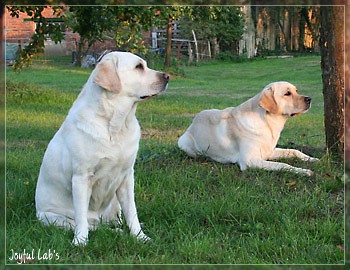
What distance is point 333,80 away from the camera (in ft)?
12.5

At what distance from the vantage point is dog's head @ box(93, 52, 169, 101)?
3240mm

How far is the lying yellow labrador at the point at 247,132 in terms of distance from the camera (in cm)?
437

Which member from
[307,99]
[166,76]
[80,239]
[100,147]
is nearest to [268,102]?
[307,99]

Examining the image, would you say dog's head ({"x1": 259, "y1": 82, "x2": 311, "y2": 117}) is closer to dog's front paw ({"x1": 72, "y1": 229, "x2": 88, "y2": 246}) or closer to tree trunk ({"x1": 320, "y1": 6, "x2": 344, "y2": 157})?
tree trunk ({"x1": 320, "y1": 6, "x2": 344, "y2": 157})

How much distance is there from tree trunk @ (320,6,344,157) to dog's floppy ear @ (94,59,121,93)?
3.70 feet

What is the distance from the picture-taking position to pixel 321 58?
3482 millimetres

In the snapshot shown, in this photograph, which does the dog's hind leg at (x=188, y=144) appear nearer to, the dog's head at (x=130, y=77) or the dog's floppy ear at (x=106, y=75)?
the dog's head at (x=130, y=77)

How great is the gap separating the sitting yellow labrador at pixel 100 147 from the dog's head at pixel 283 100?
1.01 m

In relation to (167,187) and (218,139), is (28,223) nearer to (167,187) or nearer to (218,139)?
(167,187)

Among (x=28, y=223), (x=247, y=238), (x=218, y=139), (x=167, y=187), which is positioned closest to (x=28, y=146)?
(x=28, y=223)

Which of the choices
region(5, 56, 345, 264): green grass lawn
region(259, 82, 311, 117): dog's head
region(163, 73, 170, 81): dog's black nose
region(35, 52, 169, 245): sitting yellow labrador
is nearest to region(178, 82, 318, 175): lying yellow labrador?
region(259, 82, 311, 117): dog's head

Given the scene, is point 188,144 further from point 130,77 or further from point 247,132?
point 130,77

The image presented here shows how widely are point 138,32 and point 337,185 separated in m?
1.50

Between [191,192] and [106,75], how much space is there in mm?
904
